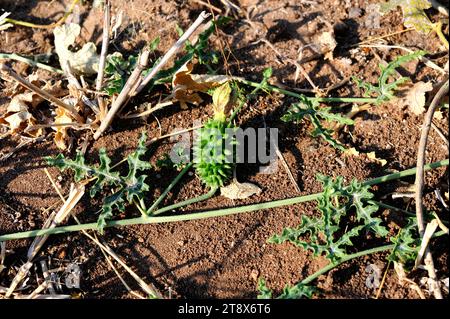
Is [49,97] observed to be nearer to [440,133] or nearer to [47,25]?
[47,25]

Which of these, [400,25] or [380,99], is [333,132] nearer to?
[380,99]

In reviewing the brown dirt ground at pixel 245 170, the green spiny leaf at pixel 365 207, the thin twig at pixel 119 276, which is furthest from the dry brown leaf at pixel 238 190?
the thin twig at pixel 119 276

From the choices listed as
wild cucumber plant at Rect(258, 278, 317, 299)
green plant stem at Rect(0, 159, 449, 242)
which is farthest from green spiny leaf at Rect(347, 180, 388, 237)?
wild cucumber plant at Rect(258, 278, 317, 299)

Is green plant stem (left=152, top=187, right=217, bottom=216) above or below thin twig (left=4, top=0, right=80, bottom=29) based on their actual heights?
below

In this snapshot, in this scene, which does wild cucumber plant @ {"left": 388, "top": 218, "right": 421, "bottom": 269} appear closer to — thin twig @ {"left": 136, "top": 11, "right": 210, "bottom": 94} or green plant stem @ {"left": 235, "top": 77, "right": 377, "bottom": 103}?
green plant stem @ {"left": 235, "top": 77, "right": 377, "bottom": 103}

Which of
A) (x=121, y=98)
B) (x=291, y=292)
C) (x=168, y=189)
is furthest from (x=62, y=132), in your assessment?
(x=291, y=292)

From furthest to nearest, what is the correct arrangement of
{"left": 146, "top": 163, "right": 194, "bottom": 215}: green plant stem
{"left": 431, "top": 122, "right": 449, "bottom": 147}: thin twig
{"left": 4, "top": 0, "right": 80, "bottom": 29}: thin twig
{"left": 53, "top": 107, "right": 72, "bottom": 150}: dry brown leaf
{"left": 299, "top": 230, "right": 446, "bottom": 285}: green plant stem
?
Result: {"left": 4, "top": 0, "right": 80, "bottom": 29}: thin twig → {"left": 53, "top": 107, "right": 72, "bottom": 150}: dry brown leaf → {"left": 431, "top": 122, "right": 449, "bottom": 147}: thin twig → {"left": 146, "top": 163, "right": 194, "bottom": 215}: green plant stem → {"left": 299, "top": 230, "right": 446, "bottom": 285}: green plant stem
